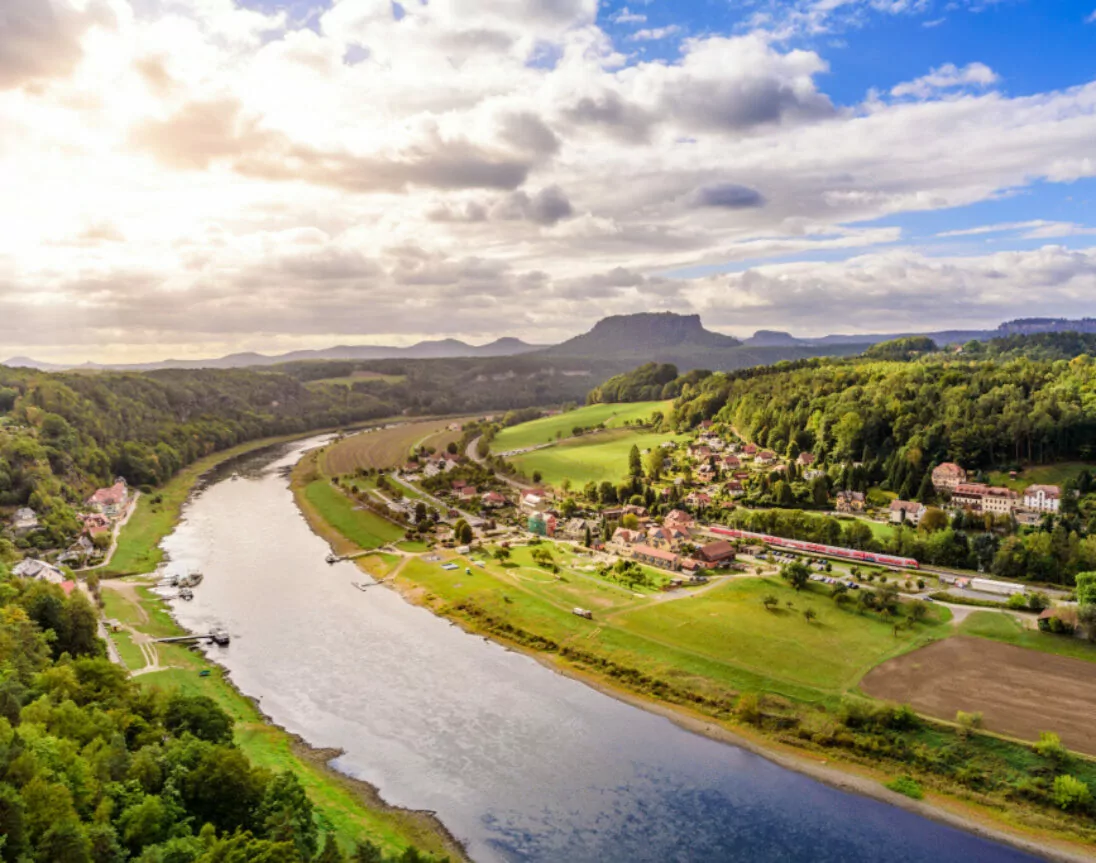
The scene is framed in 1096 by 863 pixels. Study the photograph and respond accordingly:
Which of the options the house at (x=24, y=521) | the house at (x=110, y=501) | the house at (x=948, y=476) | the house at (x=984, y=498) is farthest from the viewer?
the house at (x=110, y=501)

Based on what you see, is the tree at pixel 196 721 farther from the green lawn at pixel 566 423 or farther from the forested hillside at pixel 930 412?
the green lawn at pixel 566 423

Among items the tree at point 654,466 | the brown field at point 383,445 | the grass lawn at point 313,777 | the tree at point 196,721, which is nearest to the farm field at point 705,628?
the grass lawn at point 313,777

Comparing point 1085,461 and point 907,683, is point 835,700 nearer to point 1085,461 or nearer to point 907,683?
point 907,683

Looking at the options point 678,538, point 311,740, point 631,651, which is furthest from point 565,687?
point 678,538

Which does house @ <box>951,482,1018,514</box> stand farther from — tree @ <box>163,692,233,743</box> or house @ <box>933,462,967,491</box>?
tree @ <box>163,692,233,743</box>

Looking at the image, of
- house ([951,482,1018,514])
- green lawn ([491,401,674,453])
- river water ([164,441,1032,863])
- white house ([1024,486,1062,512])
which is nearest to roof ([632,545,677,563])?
river water ([164,441,1032,863])
